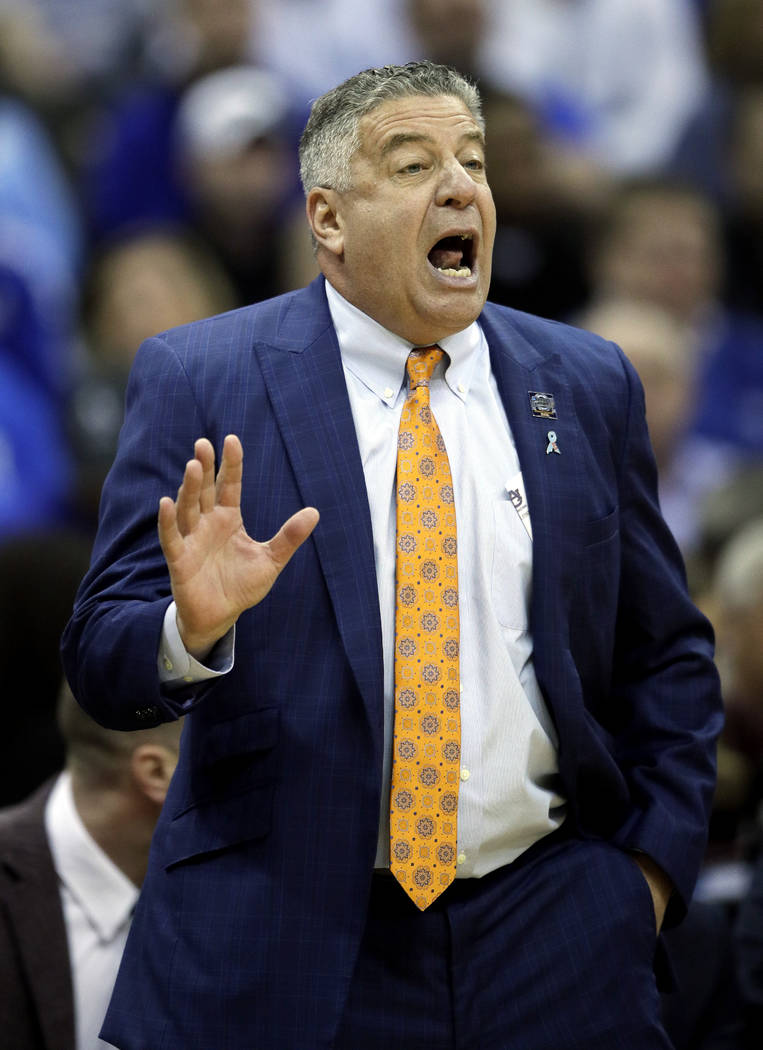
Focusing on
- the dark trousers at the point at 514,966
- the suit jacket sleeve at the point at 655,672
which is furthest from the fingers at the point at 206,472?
the suit jacket sleeve at the point at 655,672

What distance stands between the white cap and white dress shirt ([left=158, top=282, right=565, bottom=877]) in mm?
4487

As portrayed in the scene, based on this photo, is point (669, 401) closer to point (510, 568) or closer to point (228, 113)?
point (228, 113)

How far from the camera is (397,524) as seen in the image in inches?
95.3

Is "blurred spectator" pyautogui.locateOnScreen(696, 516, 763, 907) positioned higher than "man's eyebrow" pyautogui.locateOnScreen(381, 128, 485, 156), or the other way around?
"man's eyebrow" pyautogui.locateOnScreen(381, 128, 485, 156)

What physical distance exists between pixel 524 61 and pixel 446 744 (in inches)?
242

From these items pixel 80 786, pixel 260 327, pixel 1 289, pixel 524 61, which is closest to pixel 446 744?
pixel 260 327

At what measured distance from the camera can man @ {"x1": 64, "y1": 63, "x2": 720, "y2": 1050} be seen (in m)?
2.31

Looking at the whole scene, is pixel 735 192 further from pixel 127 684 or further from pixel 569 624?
pixel 127 684

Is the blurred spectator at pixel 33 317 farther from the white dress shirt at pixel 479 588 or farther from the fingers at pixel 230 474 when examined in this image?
the fingers at pixel 230 474

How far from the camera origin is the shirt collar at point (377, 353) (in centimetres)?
253

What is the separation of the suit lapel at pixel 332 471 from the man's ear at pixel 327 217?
12 cm

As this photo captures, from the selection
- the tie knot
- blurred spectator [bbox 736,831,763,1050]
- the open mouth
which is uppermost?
the open mouth

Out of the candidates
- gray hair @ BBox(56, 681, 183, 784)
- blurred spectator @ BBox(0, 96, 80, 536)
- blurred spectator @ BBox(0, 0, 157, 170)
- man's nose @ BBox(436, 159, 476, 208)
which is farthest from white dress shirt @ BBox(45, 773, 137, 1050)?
blurred spectator @ BBox(0, 0, 157, 170)

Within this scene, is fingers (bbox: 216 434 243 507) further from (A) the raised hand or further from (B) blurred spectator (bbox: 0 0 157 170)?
(B) blurred spectator (bbox: 0 0 157 170)
